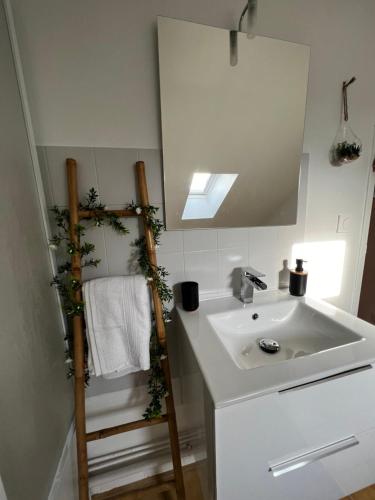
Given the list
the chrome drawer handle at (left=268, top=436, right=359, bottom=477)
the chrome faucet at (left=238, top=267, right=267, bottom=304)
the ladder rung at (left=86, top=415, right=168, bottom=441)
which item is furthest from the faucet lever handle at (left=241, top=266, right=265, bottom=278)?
the ladder rung at (left=86, top=415, right=168, bottom=441)

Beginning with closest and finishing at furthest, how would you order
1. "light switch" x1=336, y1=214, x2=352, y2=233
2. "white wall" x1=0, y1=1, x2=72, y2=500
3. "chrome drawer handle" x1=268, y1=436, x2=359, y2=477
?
"white wall" x1=0, y1=1, x2=72, y2=500 → "chrome drawer handle" x1=268, y1=436, x2=359, y2=477 → "light switch" x1=336, y1=214, x2=352, y2=233

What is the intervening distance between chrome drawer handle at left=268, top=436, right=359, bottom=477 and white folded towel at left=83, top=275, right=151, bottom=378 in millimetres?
529

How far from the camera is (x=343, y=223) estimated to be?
4.03 feet

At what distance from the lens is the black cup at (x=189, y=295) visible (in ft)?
3.20

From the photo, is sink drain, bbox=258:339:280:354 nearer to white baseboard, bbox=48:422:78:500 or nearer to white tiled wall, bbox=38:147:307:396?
white tiled wall, bbox=38:147:307:396

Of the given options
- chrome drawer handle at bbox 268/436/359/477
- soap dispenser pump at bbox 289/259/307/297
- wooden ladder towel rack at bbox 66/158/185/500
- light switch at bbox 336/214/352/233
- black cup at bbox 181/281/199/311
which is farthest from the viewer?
light switch at bbox 336/214/352/233

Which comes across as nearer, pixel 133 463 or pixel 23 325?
pixel 23 325

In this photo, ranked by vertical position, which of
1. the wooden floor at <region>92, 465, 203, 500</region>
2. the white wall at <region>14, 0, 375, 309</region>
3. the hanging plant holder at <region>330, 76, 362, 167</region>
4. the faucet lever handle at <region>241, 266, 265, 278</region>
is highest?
the white wall at <region>14, 0, 375, 309</region>

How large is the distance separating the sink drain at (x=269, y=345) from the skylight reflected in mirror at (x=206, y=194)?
59cm

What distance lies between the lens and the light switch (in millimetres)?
1218

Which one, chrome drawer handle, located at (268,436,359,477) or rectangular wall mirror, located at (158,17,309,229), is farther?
rectangular wall mirror, located at (158,17,309,229)

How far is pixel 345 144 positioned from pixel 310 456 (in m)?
1.30

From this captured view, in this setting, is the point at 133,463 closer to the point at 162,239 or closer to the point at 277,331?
the point at 277,331

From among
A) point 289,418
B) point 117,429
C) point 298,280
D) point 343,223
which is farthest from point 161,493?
point 343,223
